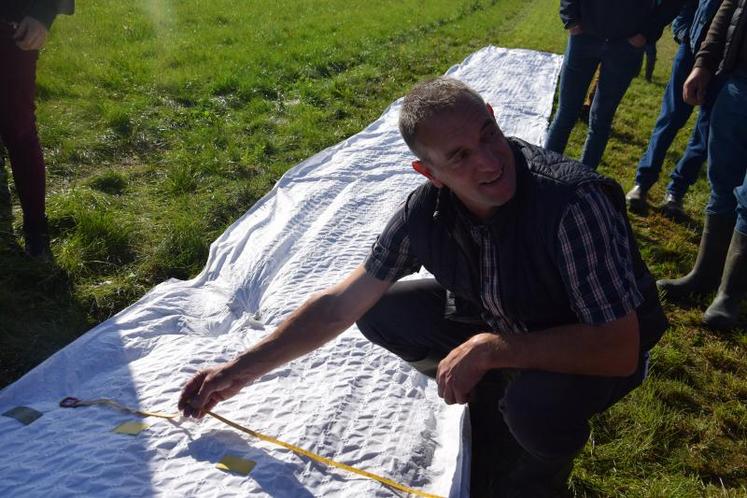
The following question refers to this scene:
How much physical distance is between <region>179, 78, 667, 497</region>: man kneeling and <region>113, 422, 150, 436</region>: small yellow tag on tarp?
135mm

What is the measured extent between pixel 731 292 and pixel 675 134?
4.41 feet

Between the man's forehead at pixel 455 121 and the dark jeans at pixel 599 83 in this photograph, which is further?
the dark jeans at pixel 599 83

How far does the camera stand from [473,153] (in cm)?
144

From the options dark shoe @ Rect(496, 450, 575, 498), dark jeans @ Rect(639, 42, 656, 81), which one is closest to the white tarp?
dark shoe @ Rect(496, 450, 575, 498)

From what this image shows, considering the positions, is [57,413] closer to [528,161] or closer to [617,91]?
[528,161]

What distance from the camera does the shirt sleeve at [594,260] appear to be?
4.31ft

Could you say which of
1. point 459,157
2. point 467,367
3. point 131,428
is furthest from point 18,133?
point 467,367

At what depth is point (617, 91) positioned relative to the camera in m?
3.29

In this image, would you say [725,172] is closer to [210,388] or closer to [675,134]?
[675,134]

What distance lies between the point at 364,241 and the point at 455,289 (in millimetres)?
1366

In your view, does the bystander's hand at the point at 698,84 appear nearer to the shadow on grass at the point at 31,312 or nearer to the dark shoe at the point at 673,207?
the dark shoe at the point at 673,207

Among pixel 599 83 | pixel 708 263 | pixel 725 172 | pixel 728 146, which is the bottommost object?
pixel 708 263

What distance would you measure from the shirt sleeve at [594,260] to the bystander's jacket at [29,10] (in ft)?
7.56

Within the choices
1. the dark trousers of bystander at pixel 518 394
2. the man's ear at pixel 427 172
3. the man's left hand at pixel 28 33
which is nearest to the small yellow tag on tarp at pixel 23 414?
the dark trousers of bystander at pixel 518 394
